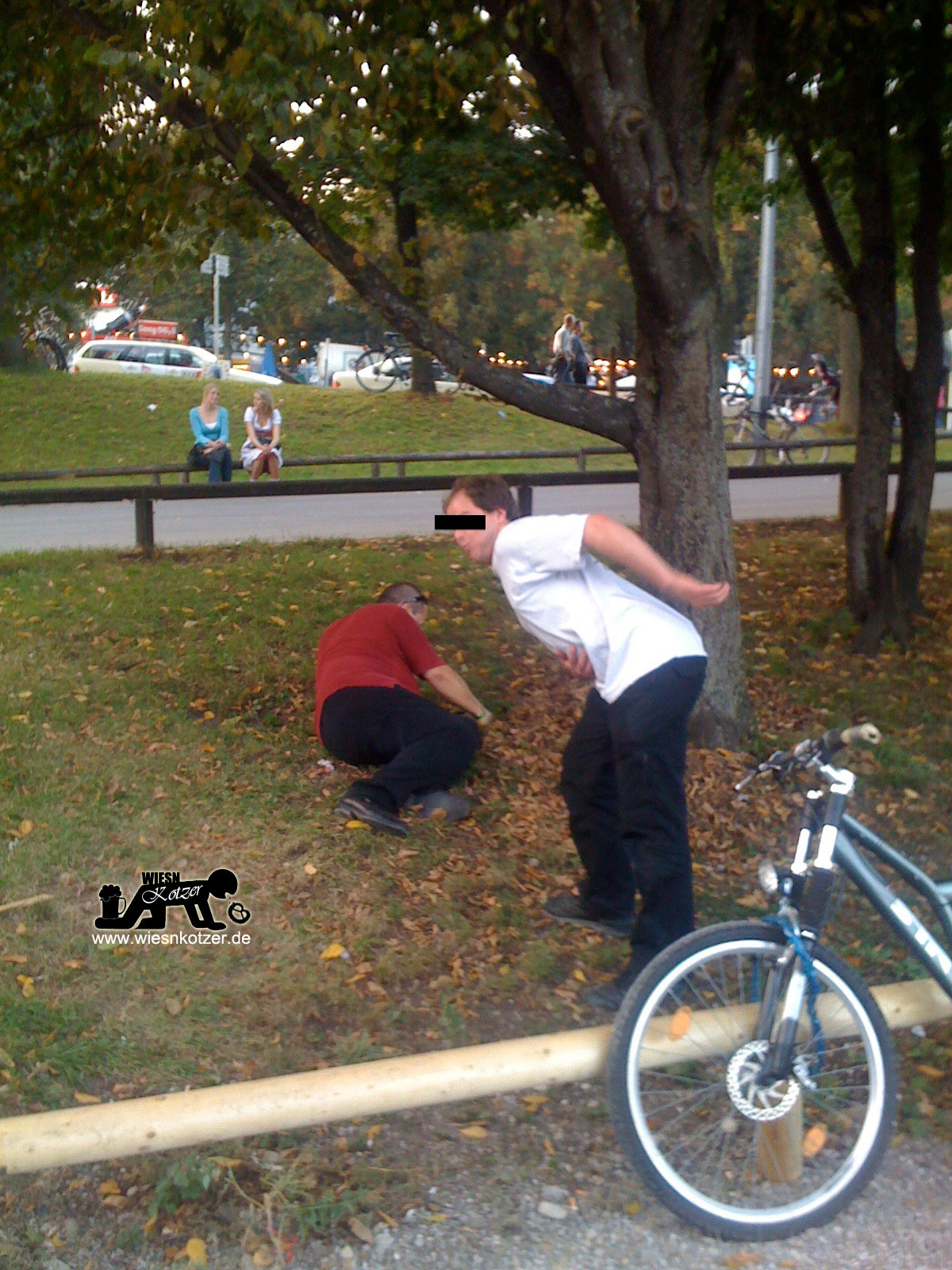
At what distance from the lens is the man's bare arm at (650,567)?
418 cm

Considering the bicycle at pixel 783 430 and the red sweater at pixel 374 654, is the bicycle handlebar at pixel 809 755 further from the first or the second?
the bicycle at pixel 783 430

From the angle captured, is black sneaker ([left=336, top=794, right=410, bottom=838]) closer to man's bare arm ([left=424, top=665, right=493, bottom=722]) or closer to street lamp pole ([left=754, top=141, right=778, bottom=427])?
man's bare arm ([left=424, top=665, right=493, bottom=722])

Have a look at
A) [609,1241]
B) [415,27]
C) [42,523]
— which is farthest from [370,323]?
[609,1241]

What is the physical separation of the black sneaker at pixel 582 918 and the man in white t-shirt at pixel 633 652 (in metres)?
0.61

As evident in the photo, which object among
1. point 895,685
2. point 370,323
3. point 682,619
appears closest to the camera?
point 682,619

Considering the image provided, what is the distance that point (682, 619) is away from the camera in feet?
14.9

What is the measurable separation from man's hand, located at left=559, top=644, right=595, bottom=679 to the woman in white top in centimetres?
1381

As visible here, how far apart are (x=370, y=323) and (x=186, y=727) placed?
60494mm

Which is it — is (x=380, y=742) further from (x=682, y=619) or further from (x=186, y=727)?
(x=682, y=619)

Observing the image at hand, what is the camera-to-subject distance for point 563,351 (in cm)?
2200

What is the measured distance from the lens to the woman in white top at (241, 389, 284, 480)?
17.9 meters

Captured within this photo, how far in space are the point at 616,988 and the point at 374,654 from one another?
7.78ft

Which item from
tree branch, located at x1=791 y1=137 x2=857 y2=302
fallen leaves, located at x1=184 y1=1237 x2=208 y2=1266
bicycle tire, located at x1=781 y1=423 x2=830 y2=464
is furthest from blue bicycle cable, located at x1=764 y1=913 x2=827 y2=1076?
bicycle tire, located at x1=781 y1=423 x2=830 y2=464

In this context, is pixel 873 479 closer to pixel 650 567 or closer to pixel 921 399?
pixel 921 399
